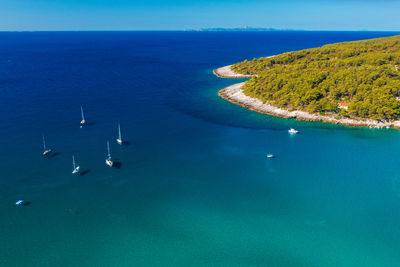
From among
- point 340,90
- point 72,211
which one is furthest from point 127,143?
point 340,90

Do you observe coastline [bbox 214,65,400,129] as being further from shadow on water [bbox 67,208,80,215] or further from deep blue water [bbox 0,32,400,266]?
shadow on water [bbox 67,208,80,215]

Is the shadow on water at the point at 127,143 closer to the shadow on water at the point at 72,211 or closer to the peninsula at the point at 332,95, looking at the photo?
the shadow on water at the point at 72,211

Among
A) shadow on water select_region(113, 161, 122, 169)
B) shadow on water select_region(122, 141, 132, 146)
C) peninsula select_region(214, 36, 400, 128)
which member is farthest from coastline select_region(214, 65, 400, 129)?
shadow on water select_region(113, 161, 122, 169)

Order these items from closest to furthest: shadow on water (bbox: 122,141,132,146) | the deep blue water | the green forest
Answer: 1. the deep blue water
2. shadow on water (bbox: 122,141,132,146)
3. the green forest

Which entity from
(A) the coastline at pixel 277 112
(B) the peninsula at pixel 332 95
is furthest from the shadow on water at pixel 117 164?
(B) the peninsula at pixel 332 95

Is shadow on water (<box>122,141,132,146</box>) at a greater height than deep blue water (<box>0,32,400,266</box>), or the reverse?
shadow on water (<box>122,141,132,146</box>)

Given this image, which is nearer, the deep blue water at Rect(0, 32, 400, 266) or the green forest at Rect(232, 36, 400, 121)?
the deep blue water at Rect(0, 32, 400, 266)

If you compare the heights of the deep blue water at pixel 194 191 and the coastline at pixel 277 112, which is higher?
the coastline at pixel 277 112

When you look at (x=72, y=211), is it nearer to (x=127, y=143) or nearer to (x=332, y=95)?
(x=127, y=143)
